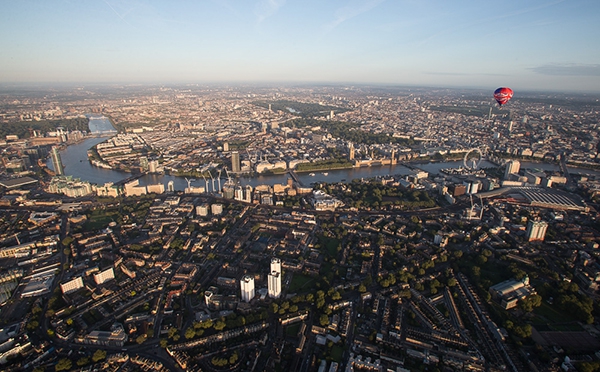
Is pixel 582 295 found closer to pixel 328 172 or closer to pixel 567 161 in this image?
pixel 328 172

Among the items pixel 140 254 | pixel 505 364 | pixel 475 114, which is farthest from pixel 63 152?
pixel 475 114

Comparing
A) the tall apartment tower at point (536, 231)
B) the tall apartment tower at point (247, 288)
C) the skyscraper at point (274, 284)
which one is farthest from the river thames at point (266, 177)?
the tall apartment tower at point (247, 288)

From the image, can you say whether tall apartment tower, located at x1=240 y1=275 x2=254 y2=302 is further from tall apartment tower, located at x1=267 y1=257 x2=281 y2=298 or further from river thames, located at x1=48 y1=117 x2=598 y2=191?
river thames, located at x1=48 y1=117 x2=598 y2=191

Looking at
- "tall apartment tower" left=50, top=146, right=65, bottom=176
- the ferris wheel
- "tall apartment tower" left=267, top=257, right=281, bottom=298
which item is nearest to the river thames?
the ferris wheel

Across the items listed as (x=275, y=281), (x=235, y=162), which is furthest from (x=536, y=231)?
(x=235, y=162)

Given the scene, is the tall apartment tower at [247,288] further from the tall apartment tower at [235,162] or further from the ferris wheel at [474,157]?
the ferris wheel at [474,157]
